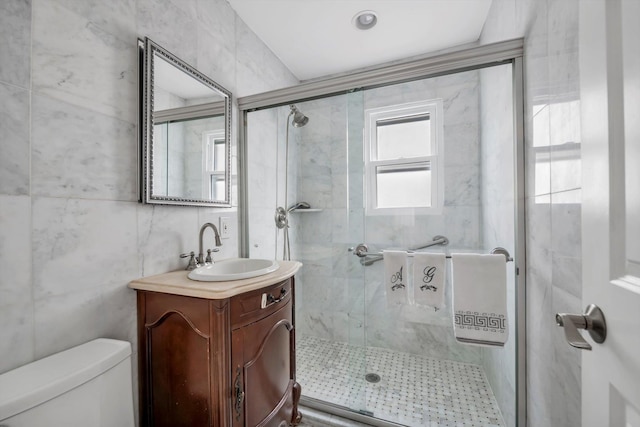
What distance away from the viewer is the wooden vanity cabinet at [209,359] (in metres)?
0.96

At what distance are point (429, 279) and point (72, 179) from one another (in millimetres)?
1643

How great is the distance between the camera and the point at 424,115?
2.11 metres

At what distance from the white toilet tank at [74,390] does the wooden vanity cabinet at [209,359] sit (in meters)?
0.17

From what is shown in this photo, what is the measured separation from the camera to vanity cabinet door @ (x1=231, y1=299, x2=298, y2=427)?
101 centimetres

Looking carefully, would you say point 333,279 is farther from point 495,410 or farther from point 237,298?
point 495,410

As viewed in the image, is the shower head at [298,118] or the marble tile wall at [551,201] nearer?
the marble tile wall at [551,201]

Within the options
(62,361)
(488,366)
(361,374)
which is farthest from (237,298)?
(488,366)

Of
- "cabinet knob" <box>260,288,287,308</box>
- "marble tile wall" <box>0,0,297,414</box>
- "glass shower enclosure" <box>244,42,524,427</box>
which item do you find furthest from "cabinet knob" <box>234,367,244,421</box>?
"glass shower enclosure" <box>244,42,524,427</box>

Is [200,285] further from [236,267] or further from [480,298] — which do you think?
[480,298]

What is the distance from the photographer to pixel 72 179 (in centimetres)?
92

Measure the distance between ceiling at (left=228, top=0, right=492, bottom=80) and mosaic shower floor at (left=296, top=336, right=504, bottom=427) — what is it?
2275 mm

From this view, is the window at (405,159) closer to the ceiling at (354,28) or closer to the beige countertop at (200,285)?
the ceiling at (354,28)

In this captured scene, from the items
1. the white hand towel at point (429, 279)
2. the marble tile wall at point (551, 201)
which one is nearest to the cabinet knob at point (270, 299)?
the white hand towel at point (429, 279)

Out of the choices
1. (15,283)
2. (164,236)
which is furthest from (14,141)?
(164,236)
